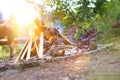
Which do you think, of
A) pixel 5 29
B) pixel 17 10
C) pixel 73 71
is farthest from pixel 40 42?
pixel 73 71

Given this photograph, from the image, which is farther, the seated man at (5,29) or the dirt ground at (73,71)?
the seated man at (5,29)

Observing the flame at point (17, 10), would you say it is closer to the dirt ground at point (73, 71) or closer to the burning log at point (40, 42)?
the burning log at point (40, 42)

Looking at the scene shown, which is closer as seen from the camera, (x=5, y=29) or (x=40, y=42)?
(x=5, y=29)

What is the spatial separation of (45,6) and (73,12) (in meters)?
2.75

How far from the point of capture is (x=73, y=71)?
27.3 ft

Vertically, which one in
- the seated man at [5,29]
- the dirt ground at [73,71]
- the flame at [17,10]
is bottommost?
the dirt ground at [73,71]

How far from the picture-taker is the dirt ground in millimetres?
7473

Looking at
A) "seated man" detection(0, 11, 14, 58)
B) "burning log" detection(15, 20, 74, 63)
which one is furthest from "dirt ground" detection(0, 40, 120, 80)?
"seated man" detection(0, 11, 14, 58)

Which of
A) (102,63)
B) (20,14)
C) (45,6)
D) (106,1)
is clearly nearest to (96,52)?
(102,63)

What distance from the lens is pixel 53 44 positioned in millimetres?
13781

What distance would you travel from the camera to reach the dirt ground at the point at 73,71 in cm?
747

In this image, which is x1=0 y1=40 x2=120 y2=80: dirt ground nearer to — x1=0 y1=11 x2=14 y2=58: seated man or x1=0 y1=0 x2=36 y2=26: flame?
x1=0 y1=11 x2=14 y2=58: seated man

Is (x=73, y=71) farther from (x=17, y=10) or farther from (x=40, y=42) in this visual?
(x=17, y=10)

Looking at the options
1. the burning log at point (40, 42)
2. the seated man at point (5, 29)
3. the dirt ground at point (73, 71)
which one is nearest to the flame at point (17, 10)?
the seated man at point (5, 29)
